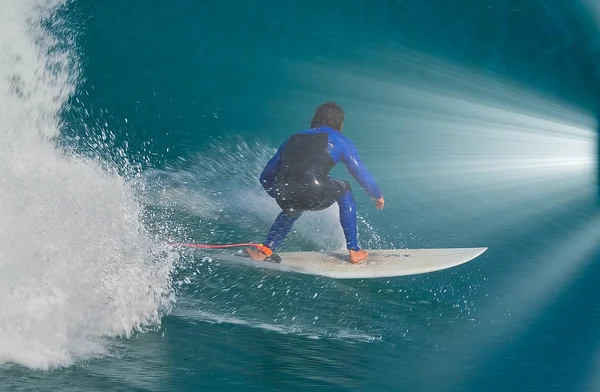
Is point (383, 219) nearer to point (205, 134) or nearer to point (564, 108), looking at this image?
point (205, 134)

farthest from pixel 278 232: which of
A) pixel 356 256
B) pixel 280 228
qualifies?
pixel 356 256

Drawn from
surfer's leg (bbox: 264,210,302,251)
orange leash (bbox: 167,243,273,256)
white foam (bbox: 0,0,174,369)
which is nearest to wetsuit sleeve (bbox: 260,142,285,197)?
surfer's leg (bbox: 264,210,302,251)

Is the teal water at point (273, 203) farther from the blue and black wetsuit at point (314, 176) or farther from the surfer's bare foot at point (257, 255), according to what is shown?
the blue and black wetsuit at point (314, 176)

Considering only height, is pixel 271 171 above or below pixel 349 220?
above

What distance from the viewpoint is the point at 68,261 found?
3.06m

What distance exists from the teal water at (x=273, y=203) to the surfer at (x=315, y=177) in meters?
0.26

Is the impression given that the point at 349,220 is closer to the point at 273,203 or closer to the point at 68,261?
the point at 273,203

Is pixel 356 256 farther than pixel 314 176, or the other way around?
pixel 356 256

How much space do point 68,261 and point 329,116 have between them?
4.98 ft

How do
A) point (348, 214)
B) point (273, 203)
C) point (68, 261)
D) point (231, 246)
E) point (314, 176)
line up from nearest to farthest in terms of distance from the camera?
point (68, 261), point (314, 176), point (348, 214), point (231, 246), point (273, 203)

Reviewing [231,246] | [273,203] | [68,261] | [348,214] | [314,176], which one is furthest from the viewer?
[273,203]

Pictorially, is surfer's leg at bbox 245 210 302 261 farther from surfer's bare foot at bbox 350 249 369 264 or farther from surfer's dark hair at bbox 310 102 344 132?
surfer's dark hair at bbox 310 102 344 132

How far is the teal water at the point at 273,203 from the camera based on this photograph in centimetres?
279

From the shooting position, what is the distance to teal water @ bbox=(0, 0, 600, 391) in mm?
2793
